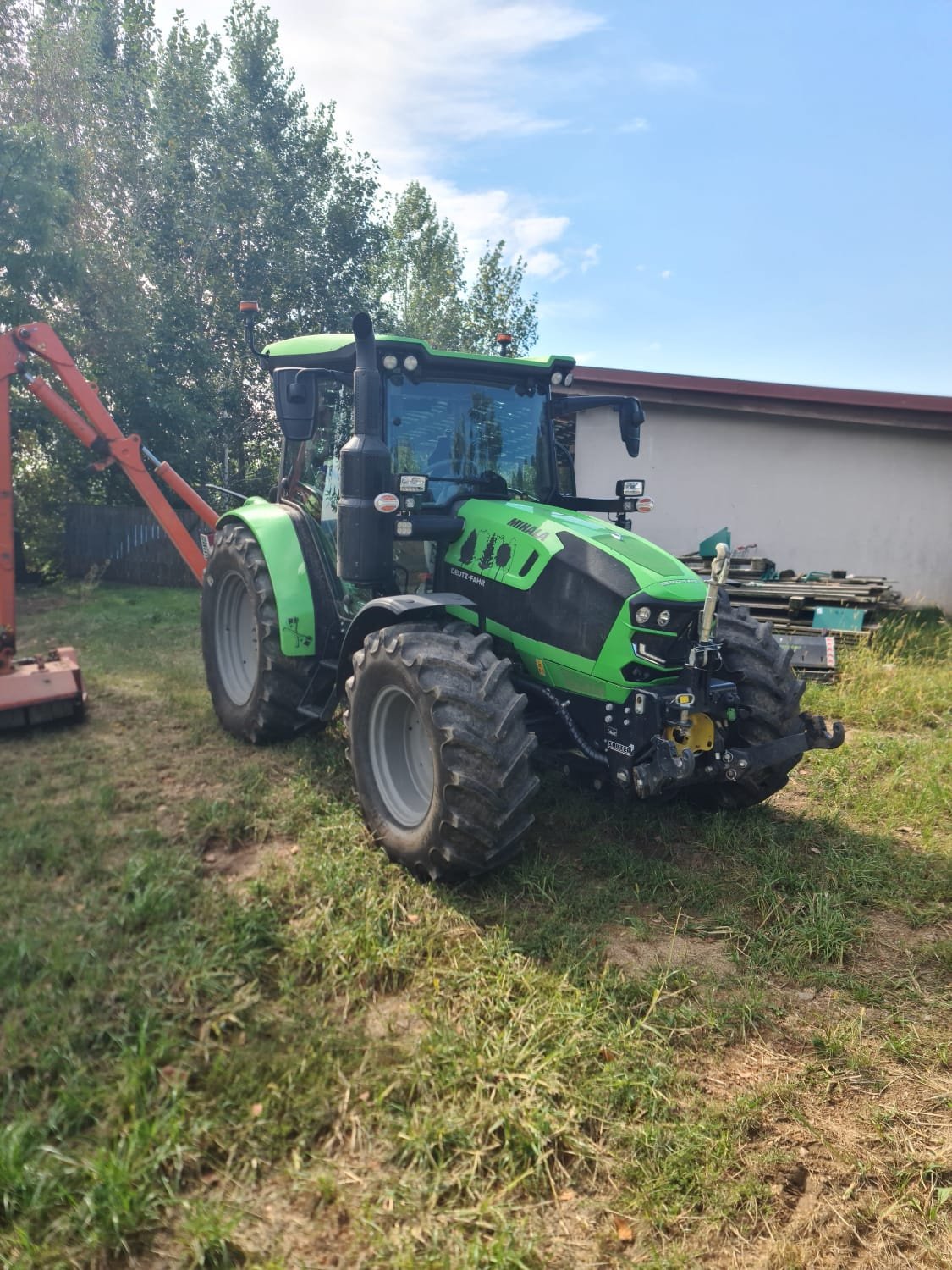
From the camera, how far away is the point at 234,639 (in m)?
5.83

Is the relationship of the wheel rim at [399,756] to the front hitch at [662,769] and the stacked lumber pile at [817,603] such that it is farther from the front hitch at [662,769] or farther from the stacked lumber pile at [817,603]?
the stacked lumber pile at [817,603]

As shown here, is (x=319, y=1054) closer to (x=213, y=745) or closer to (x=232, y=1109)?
(x=232, y=1109)

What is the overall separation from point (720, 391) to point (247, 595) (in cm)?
785

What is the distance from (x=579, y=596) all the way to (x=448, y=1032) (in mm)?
1899

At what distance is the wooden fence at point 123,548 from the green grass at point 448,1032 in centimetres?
1054

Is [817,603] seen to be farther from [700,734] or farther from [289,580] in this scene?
[289,580]

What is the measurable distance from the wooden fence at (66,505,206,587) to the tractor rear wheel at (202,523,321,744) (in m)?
9.31

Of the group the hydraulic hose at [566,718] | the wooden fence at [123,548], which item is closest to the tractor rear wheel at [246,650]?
the hydraulic hose at [566,718]

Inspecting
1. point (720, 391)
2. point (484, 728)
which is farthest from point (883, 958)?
point (720, 391)

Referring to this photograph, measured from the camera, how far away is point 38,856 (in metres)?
3.67

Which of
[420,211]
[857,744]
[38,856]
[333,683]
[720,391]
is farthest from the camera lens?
[420,211]

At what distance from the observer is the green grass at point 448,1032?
7.27 feet

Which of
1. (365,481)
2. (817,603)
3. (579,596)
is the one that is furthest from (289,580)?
(817,603)

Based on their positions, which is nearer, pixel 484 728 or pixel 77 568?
pixel 484 728
